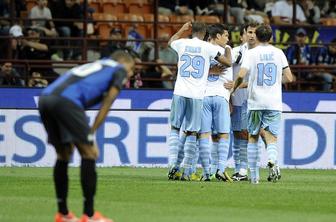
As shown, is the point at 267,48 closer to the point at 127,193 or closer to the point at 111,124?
the point at 127,193

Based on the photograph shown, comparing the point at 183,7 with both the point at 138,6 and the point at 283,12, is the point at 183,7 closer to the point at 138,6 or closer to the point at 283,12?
the point at 138,6

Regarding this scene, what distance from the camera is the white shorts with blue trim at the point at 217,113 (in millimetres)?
18016

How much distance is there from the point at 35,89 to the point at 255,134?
704cm

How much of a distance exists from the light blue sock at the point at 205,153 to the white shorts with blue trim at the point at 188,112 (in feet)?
1.01

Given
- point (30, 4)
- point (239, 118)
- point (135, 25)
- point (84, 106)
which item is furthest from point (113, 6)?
point (84, 106)

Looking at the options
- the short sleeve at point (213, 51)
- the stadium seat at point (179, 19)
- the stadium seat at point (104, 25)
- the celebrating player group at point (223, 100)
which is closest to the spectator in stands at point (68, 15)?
the stadium seat at point (104, 25)

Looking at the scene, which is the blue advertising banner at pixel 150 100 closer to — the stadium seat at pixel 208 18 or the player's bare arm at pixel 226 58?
the stadium seat at pixel 208 18

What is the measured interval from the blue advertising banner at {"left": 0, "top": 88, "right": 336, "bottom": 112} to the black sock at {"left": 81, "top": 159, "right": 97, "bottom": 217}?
11.5 m

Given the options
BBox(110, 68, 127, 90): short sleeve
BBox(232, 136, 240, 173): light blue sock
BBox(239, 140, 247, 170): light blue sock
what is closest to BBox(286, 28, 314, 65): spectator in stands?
BBox(232, 136, 240, 173): light blue sock

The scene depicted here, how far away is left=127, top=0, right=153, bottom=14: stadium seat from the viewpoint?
93.4 feet

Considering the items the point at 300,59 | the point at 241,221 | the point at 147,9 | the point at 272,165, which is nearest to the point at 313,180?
the point at 272,165

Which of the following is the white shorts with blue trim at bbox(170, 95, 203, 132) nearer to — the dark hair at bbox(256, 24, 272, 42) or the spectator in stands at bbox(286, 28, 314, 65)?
the dark hair at bbox(256, 24, 272, 42)

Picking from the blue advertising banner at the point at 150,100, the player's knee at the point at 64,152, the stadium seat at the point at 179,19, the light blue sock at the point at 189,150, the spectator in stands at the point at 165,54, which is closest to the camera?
the player's knee at the point at 64,152

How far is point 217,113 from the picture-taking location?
18.1 metres
